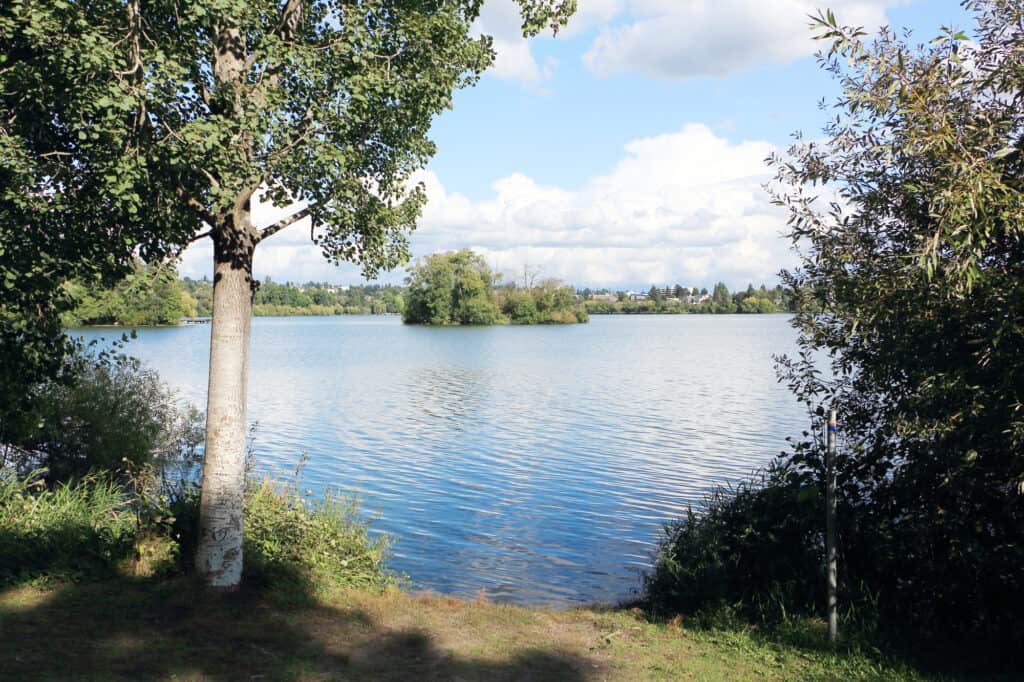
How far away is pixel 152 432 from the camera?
16484mm

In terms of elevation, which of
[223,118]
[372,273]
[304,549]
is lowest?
[304,549]

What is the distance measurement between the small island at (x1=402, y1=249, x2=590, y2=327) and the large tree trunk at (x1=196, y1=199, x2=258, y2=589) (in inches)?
4927

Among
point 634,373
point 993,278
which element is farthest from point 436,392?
point 993,278

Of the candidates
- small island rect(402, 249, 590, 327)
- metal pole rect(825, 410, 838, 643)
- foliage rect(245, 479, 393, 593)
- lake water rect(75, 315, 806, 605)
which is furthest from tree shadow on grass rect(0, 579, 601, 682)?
small island rect(402, 249, 590, 327)

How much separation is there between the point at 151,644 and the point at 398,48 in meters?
6.48

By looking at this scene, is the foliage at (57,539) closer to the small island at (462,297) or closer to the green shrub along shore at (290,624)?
the green shrub along shore at (290,624)

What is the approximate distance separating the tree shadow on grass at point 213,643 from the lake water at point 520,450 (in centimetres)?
456

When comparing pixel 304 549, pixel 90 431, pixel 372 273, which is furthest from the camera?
pixel 90 431

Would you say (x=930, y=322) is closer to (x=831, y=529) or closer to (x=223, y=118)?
(x=831, y=529)

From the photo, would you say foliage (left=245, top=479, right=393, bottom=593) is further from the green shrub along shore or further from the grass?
the grass

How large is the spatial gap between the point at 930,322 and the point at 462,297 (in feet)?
422

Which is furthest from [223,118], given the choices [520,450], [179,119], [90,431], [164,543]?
[520,450]

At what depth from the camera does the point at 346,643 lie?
7.35 meters

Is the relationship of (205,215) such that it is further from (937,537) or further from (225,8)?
(937,537)
